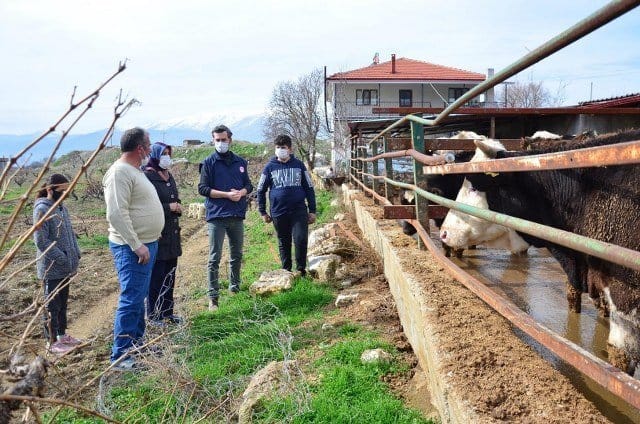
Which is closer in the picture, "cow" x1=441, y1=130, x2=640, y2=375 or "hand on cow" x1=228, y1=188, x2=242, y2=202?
"cow" x1=441, y1=130, x2=640, y2=375

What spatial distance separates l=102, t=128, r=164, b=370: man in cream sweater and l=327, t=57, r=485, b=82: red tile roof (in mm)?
33299

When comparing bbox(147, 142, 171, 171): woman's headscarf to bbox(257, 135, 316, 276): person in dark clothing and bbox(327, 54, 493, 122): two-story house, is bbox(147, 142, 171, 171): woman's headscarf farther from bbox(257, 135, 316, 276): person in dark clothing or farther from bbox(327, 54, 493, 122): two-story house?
bbox(327, 54, 493, 122): two-story house

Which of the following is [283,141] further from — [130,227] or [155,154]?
[130,227]

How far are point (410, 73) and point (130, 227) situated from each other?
37414 millimetres

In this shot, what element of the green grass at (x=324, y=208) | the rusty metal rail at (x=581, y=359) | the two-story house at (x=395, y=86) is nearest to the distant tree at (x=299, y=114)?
the two-story house at (x=395, y=86)

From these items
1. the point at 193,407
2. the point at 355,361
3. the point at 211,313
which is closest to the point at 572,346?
the point at 355,361

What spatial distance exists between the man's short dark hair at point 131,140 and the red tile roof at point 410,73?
33211mm

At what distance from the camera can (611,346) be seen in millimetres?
2654

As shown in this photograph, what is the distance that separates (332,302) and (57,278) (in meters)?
2.81

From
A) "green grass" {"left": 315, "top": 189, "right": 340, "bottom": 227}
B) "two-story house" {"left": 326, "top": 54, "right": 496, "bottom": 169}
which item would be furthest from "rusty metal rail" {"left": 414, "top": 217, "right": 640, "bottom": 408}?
"two-story house" {"left": 326, "top": 54, "right": 496, "bottom": 169}

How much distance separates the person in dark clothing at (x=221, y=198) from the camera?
548 centimetres

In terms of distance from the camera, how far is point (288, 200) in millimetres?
5852

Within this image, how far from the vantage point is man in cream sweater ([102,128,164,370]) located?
3.80 meters

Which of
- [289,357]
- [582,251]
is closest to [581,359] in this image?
[582,251]
